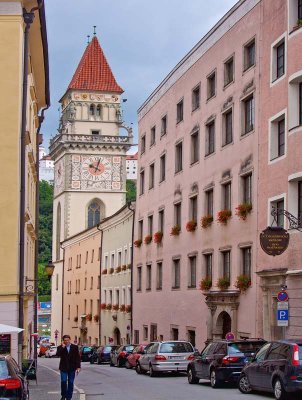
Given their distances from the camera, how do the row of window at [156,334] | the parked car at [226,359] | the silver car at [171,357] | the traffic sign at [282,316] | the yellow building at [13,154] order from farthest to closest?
the row of window at [156,334] → the silver car at [171,357] → the traffic sign at [282,316] → the yellow building at [13,154] → the parked car at [226,359]

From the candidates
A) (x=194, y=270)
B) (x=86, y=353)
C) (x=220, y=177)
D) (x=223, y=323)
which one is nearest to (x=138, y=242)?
(x=86, y=353)

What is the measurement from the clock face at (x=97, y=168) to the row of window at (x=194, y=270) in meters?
52.6

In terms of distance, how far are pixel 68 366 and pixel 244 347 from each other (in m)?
7.26

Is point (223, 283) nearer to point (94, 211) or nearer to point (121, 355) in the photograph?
point (121, 355)

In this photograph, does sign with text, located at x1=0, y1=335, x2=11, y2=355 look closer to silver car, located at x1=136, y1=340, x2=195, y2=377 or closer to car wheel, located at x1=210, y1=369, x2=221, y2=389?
car wheel, located at x1=210, y1=369, x2=221, y2=389

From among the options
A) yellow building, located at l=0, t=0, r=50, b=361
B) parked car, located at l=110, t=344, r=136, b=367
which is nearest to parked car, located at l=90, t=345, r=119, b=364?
parked car, located at l=110, t=344, r=136, b=367

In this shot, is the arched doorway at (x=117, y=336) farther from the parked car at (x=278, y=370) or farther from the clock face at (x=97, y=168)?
the parked car at (x=278, y=370)

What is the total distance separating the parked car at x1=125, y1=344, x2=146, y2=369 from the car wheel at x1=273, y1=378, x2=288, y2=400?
69.0ft

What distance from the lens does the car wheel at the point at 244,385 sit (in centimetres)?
2416

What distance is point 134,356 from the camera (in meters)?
43.7

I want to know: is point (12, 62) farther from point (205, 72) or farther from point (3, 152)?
point (205, 72)

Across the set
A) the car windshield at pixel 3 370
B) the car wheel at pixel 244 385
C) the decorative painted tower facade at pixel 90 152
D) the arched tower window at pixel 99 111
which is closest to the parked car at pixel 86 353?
the car wheel at pixel 244 385

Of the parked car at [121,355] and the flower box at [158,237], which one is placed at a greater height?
the flower box at [158,237]

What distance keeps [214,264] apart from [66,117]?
242ft
